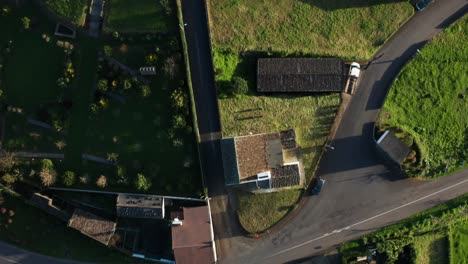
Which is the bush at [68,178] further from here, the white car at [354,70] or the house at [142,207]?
the white car at [354,70]

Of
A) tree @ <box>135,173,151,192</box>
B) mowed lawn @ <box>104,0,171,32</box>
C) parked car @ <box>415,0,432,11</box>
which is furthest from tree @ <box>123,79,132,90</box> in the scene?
parked car @ <box>415,0,432,11</box>

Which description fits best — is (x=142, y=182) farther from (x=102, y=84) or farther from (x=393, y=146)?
(x=393, y=146)

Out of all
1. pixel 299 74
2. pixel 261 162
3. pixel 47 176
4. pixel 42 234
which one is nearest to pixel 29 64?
pixel 47 176

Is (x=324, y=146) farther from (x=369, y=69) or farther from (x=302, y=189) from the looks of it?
(x=369, y=69)

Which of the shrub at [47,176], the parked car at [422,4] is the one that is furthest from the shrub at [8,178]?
the parked car at [422,4]

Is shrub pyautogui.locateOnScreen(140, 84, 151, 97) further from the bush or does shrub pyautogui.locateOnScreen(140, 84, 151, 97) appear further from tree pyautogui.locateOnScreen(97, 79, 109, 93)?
the bush

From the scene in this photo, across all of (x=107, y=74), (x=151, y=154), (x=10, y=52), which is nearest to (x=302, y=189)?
(x=151, y=154)
